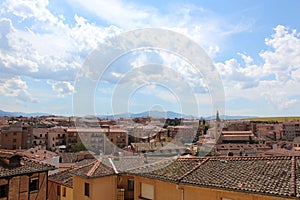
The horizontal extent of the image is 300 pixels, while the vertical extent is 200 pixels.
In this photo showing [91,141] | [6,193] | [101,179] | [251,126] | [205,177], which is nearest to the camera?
[205,177]

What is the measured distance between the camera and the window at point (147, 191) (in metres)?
10.6

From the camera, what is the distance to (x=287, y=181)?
24.7 ft

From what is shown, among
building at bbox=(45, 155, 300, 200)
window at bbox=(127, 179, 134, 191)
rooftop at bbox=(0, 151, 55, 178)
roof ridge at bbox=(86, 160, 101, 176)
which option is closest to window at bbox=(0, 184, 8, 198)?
rooftop at bbox=(0, 151, 55, 178)

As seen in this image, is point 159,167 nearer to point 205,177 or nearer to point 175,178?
point 175,178

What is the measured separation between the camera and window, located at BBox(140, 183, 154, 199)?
34.9 ft

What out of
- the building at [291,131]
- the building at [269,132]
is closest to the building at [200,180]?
the building at [269,132]

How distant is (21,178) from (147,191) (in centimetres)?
549

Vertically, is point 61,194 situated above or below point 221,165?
below

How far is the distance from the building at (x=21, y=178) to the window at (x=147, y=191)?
15.6 feet

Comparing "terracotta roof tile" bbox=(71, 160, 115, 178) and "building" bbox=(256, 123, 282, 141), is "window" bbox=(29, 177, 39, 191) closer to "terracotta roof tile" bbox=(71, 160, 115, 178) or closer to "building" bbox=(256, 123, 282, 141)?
"terracotta roof tile" bbox=(71, 160, 115, 178)

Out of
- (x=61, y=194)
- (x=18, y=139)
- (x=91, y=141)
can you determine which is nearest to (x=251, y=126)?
(x=91, y=141)

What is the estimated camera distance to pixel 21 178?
37.9 ft

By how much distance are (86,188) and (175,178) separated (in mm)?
5641

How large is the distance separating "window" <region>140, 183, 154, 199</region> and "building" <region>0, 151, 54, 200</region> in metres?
4.76
